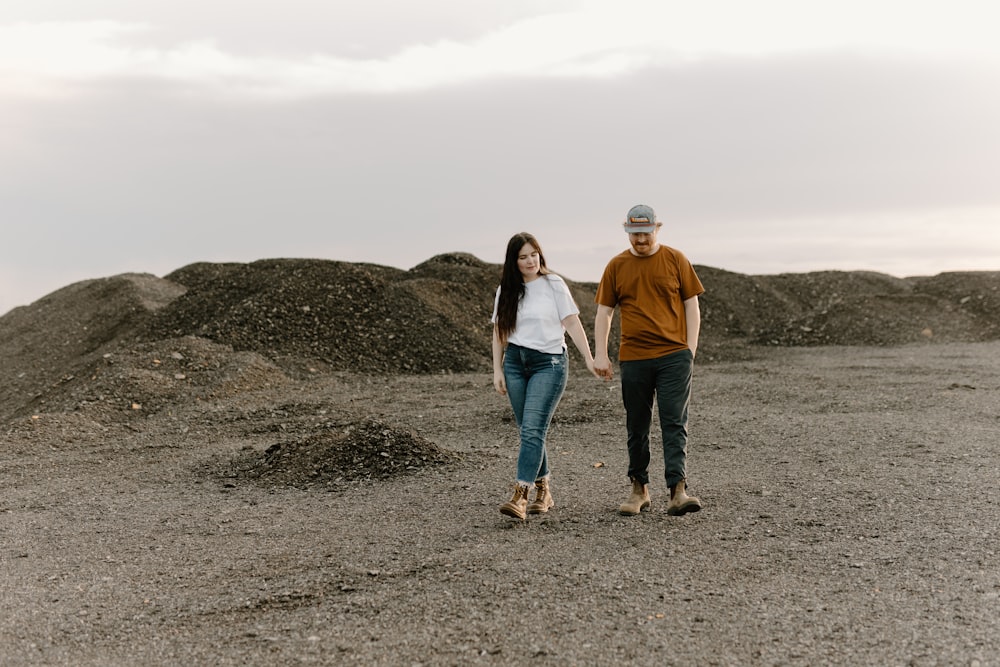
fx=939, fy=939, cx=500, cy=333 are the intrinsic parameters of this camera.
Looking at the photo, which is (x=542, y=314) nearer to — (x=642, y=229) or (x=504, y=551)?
(x=642, y=229)

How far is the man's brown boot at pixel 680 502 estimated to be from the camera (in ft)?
20.6

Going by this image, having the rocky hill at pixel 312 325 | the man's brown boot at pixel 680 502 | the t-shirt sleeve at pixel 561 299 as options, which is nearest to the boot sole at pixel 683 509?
the man's brown boot at pixel 680 502

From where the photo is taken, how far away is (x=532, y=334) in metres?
6.02

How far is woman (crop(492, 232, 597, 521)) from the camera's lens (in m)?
6.03

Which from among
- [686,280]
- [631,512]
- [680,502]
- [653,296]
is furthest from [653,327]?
[631,512]

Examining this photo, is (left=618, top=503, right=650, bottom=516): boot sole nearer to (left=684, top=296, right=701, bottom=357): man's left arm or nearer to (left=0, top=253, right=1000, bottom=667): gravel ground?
(left=0, top=253, right=1000, bottom=667): gravel ground

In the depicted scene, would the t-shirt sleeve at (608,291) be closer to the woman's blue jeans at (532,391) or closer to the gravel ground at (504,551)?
the woman's blue jeans at (532,391)

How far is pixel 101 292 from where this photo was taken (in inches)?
947

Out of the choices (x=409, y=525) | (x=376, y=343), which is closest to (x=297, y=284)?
(x=376, y=343)


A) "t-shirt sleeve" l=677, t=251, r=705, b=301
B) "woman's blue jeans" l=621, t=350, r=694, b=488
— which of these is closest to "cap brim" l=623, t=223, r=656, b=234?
"t-shirt sleeve" l=677, t=251, r=705, b=301

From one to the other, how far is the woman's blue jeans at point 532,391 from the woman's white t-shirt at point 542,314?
7cm

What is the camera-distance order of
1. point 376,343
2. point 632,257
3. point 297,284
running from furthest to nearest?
point 297,284
point 376,343
point 632,257

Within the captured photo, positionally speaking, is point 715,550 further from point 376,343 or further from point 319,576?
point 376,343

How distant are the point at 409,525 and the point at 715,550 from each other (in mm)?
2135
